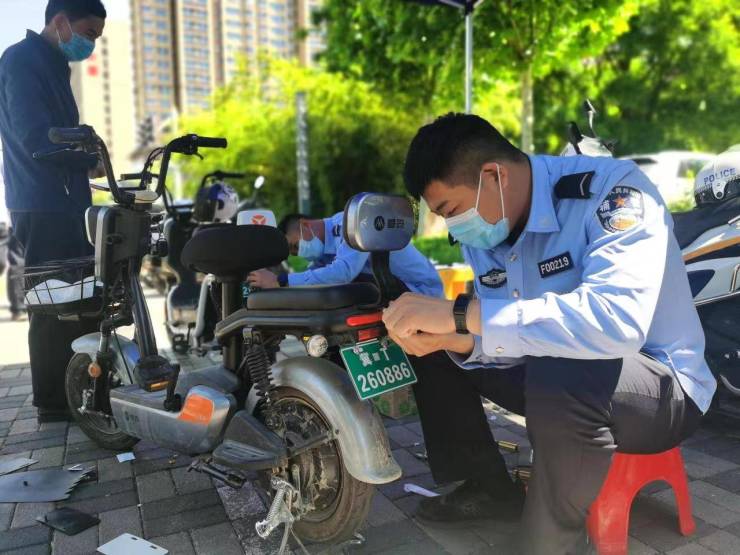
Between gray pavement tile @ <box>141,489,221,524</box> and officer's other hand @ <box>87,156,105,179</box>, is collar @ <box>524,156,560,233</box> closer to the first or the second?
gray pavement tile @ <box>141,489,221,524</box>

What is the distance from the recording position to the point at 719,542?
6.97 feet

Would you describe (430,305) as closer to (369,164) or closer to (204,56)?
(369,164)

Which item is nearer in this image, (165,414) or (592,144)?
(165,414)

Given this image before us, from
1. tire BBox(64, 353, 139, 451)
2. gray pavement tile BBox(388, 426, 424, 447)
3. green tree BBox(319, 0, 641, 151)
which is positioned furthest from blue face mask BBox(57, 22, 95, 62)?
green tree BBox(319, 0, 641, 151)

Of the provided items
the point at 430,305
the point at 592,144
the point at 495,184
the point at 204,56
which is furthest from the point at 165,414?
the point at 204,56

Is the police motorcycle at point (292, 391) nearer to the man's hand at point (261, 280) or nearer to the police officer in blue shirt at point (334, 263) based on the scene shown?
the police officer in blue shirt at point (334, 263)

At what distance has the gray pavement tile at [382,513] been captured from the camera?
236cm

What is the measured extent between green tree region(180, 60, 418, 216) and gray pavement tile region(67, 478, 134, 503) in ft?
37.4

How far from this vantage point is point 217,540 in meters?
2.24

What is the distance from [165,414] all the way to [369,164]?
12.3m

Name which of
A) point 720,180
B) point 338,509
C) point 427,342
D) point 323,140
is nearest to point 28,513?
point 338,509

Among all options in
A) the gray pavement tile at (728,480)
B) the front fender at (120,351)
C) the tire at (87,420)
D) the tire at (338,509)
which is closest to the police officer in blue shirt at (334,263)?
the tire at (338,509)

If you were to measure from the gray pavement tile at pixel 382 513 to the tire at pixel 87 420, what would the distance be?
51.9 inches

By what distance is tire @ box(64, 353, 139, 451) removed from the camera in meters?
3.04
